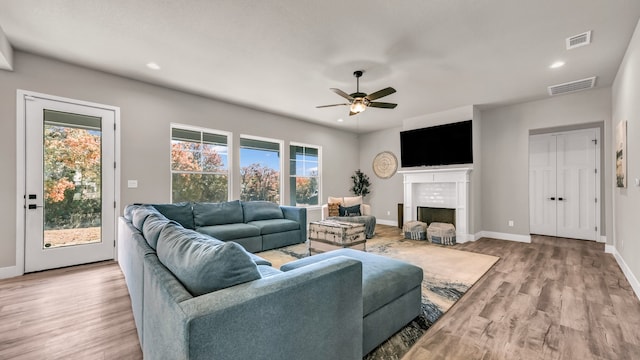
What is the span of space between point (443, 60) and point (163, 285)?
12.8 ft

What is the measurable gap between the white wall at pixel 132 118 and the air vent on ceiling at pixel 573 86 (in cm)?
516

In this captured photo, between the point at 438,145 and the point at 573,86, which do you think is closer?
the point at 573,86

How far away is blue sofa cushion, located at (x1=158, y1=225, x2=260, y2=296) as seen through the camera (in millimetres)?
1112

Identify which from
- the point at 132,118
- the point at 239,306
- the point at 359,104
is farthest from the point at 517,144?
the point at 132,118

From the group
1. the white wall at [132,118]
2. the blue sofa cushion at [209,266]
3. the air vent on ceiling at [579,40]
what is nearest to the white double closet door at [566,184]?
the air vent on ceiling at [579,40]

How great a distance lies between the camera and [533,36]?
2939 millimetres

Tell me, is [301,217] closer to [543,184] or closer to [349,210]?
[349,210]

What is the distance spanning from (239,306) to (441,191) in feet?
18.9

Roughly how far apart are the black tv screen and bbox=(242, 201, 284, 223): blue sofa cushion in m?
3.28

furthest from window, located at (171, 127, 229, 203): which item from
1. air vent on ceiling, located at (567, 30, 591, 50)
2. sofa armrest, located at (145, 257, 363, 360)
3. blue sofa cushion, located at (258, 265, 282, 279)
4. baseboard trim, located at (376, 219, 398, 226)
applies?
air vent on ceiling, located at (567, 30, 591, 50)

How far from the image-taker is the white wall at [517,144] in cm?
458

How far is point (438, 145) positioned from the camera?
19.0 ft

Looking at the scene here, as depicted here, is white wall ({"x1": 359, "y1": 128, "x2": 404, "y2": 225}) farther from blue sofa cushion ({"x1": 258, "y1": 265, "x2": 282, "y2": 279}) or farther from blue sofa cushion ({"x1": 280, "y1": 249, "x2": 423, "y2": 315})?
blue sofa cushion ({"x1": 258, "y1": 265, "x2": 282, "y2": 279})

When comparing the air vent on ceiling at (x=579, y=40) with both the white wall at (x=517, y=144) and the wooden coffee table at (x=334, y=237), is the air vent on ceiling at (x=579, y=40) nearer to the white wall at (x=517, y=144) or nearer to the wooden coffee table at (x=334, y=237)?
the white wall at (x=517, y=144)
